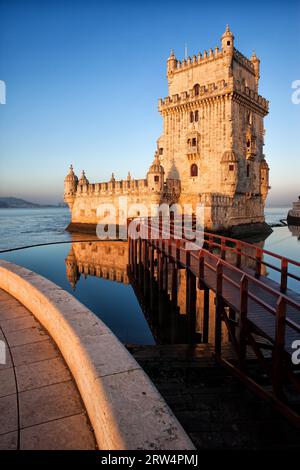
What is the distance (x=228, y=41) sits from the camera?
2844 centimetres

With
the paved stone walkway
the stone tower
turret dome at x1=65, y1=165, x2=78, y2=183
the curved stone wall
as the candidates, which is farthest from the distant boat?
the paved stone walkway

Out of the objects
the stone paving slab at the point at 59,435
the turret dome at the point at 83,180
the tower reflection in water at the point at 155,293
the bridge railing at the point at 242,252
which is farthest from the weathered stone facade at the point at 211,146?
the stone paving slab at the point at 59,435

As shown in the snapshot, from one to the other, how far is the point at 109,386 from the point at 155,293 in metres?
11.9

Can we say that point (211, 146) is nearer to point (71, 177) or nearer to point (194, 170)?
point (194, 170)

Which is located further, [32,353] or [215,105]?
[215,105]

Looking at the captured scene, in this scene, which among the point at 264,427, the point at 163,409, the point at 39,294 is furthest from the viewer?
the point at 39,294

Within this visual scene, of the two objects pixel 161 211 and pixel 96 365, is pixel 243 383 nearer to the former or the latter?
pixel 96 365

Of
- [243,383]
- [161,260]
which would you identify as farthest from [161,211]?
[243,383]

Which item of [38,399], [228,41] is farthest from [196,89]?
[38,399]

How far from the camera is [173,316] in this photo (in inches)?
418

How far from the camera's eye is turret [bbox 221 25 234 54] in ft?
93.0

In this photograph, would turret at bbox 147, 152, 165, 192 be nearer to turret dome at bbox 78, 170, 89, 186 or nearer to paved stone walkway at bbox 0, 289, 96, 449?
turret dome at bbox 78, 170, 89, 186

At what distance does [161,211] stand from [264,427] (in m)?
26.7

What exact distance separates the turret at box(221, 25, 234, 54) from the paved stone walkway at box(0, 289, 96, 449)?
110 feet
